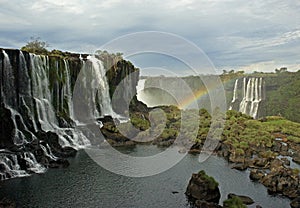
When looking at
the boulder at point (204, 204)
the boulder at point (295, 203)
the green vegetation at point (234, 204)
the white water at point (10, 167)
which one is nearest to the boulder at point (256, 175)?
the boulder at point (295, 203)

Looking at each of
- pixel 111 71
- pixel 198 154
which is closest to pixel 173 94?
pixel 111 71

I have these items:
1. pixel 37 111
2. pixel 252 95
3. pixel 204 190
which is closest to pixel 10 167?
pixel 37 111

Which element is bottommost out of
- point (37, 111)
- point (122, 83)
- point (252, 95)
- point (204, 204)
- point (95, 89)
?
point (204, 204)

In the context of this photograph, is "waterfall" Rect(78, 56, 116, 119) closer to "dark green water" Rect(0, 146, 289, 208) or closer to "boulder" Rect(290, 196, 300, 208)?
"dark green water" Rect(0, 146, 289, 208)

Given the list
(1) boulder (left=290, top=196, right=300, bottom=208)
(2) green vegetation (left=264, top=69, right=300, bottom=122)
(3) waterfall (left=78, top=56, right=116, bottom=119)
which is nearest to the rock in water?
(1) boulder (left=290, top=196, right=300, bottom=208)

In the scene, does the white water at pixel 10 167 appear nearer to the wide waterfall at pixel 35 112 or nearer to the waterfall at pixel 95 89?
the wide waterfall at pixel 35 112

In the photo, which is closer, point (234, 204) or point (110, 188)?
point (234, 204)

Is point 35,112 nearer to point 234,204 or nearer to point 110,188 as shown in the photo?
point 110,188
